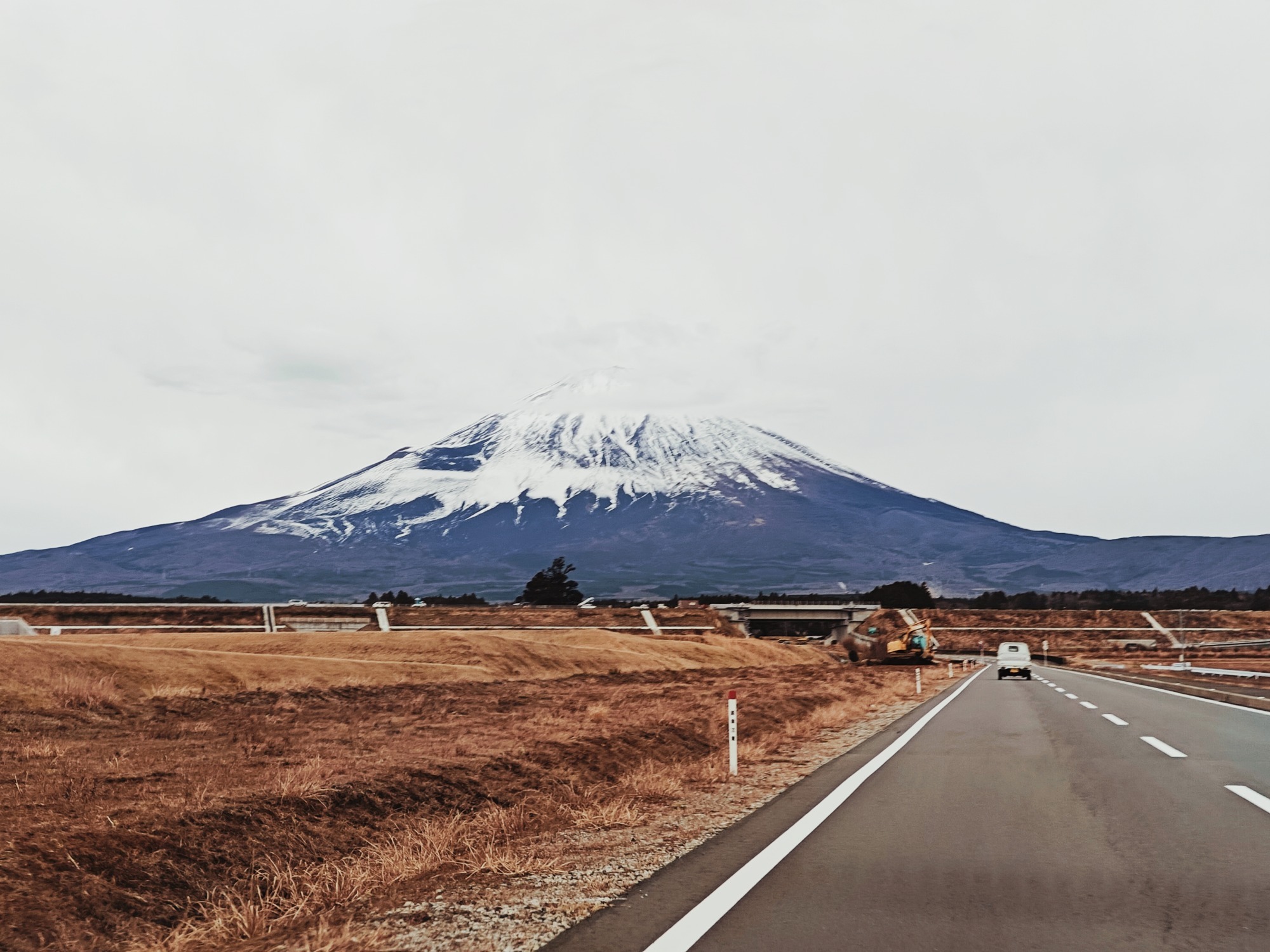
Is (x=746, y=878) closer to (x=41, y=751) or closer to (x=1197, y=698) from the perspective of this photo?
(x=41, y=751)

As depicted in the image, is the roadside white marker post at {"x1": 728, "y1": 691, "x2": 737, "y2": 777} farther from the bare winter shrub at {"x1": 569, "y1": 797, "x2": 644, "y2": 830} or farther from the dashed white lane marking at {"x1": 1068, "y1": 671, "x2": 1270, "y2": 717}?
the dashed white lane marking at {"x1": 1068, "y1": 671, "x2": 1270, "y2": 717}

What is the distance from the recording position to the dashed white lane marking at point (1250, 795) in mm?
10539

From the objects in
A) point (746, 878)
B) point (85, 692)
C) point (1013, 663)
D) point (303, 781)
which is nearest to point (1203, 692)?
point (1013, 663)

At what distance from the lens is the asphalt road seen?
6320 mm

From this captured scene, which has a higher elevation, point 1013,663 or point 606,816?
point 606,816

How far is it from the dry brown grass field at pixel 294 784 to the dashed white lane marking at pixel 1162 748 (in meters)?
5.24

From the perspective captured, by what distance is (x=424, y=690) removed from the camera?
1312 inches

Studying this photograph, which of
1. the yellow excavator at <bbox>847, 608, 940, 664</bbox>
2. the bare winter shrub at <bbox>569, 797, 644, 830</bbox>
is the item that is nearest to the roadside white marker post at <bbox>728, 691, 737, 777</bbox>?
the bare winter shrub at <bbox>569, 797, 644, 830</bbox>

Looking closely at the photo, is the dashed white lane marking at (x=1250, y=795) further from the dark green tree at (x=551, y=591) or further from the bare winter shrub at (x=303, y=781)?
the dark green tree at (x=551, y=591)

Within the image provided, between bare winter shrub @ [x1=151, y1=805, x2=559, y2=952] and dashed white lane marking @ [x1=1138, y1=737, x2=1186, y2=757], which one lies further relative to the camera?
dashed white lane marking @ [x1=1138, y1=737, x2=1186, y2=757]

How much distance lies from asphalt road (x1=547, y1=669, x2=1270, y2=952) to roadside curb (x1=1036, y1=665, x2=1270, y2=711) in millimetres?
10432

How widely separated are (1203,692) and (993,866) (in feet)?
83.1

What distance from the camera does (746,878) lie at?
306 inches

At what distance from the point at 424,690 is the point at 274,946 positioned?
27506 mm
